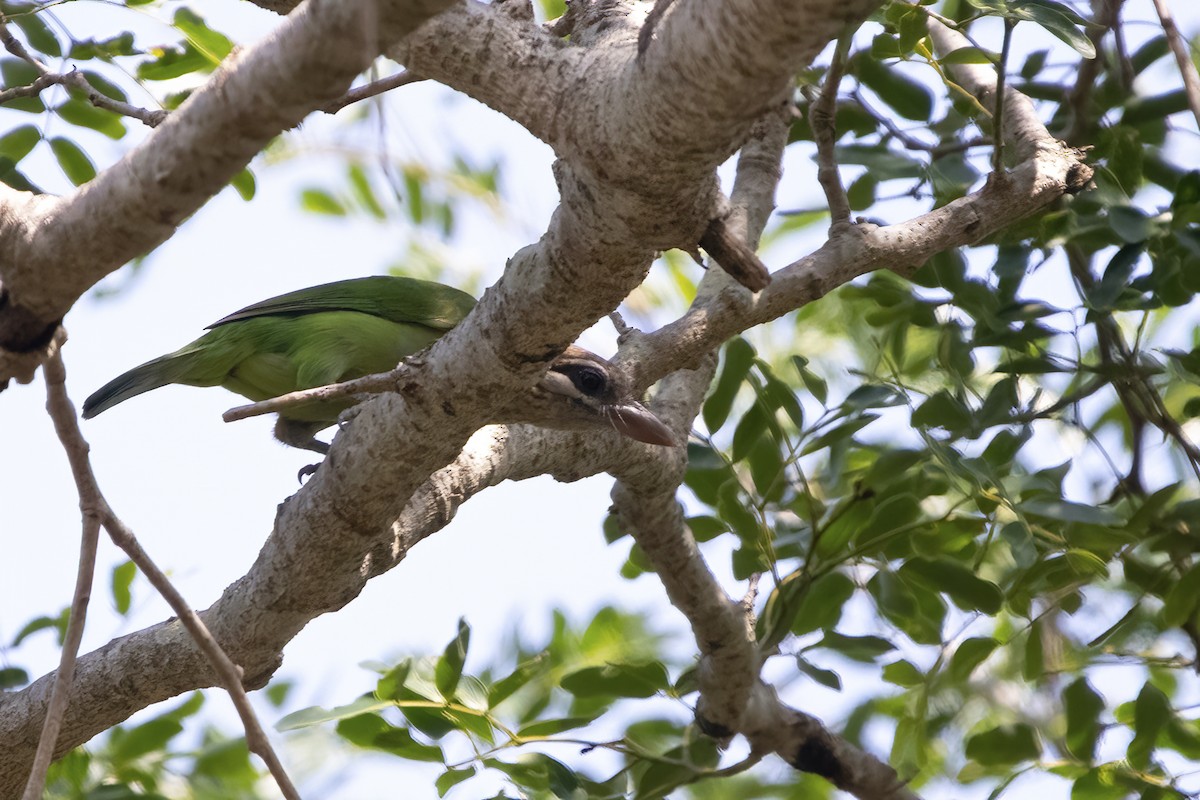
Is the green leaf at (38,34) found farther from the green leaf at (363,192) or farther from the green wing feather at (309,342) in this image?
the green leaf at (363,192)

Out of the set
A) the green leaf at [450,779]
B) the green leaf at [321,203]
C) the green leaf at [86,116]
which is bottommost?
the green leaf at [450,779]

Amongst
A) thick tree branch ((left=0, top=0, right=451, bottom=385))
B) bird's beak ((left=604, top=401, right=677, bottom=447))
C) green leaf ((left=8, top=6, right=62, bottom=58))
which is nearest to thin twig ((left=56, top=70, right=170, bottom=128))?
green leaf ((left=8, top=6, right=62, bottom=58))

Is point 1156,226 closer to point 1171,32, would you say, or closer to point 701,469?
point 1171,32

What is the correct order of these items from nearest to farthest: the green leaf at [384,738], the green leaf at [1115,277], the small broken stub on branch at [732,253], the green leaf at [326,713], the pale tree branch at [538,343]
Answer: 1. the pale tree branch at [538,343]
2. the small broken stub on branch at [732,253]
3. the green leaf at [326,713]
4. the green leaf at [384,738]
5. the green leaf at [1115,277]

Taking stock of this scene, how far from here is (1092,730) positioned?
298 centimetres

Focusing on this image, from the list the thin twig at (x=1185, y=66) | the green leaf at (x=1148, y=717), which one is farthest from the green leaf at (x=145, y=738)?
the thin twig at (x=1185, y=66)

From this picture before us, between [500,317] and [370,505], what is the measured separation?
64 cm

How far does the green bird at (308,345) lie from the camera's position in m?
3.93

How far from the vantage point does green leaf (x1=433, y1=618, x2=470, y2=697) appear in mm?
2797

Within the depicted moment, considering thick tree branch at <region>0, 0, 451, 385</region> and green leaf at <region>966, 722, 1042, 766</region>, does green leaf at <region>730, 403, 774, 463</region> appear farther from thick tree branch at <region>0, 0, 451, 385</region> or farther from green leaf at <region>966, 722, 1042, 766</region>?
thick tree branch at <region>0, 0, 451, 385</region>

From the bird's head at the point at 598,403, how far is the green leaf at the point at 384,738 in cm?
91

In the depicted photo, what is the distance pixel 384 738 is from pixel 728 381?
136 centimetres

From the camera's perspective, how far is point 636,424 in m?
3.12

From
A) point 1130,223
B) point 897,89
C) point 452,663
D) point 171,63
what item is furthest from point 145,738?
point 1130,223
